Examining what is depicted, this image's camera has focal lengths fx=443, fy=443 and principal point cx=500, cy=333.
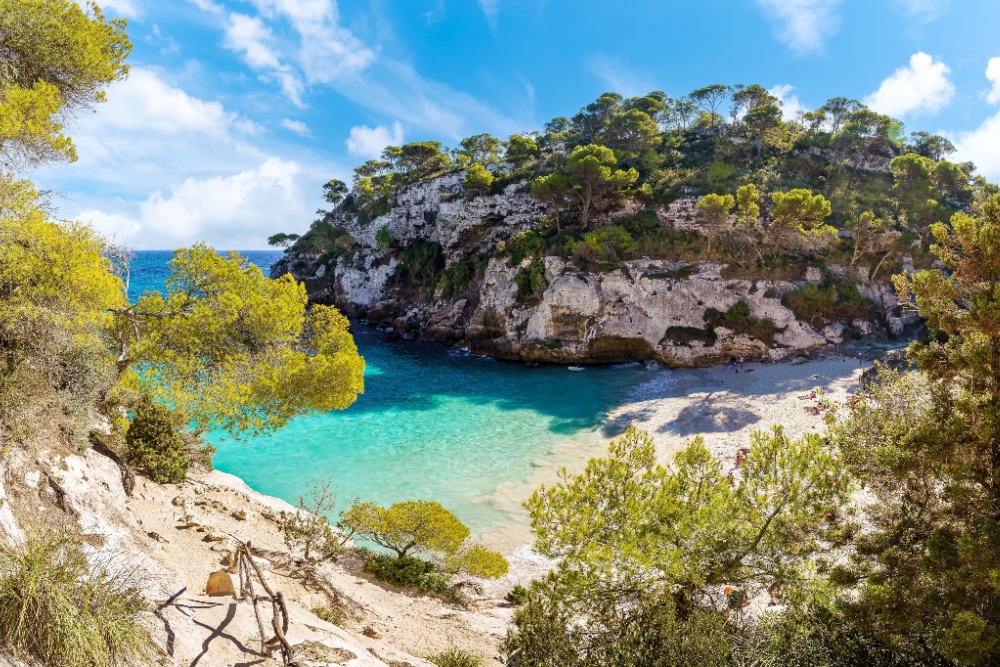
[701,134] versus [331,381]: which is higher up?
[701,134]

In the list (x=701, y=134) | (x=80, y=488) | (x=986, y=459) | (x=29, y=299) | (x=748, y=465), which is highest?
(x=701, y=134)

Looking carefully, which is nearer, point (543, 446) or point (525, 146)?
point (543, 446)

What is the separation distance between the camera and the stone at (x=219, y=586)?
6.53 metres

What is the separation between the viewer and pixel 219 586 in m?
6.60

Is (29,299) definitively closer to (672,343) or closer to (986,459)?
(986,459)

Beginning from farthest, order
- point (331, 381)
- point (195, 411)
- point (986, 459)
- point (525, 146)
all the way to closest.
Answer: point (525, 146)
point (331, 381)
point (195, 411)
point (986, 459)

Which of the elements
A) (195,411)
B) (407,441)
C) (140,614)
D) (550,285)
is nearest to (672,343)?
(550,285)

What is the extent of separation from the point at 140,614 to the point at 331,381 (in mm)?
5836

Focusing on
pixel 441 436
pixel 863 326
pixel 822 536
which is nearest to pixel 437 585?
pixel 822 536

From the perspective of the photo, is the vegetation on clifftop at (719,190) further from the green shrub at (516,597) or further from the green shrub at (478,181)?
the green shrub at (516,597)

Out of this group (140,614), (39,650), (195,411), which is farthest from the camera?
(195,411)

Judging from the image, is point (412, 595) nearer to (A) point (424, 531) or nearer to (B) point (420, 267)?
(A) point (424, 531)

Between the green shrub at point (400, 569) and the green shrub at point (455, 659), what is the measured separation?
411 cm

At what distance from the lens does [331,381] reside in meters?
10.5
